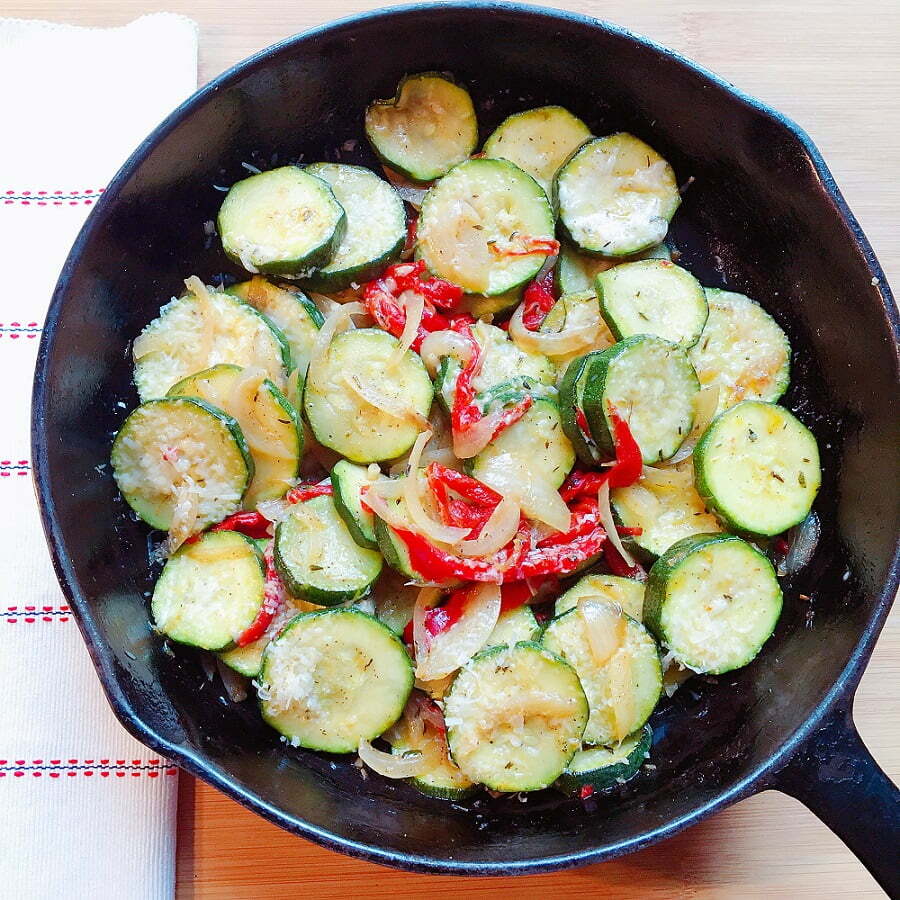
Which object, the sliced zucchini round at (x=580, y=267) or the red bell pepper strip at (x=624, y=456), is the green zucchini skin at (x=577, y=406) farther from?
the sliced zucchini round at (x=580, y=267)

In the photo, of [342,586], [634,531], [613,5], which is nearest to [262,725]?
[342,586]

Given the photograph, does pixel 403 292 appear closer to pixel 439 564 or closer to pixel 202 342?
pixel 202 342

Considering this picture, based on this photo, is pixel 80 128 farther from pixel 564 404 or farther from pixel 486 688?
pixel 486 688

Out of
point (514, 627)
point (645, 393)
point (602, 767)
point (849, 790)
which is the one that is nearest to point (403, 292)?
point (645, 393)

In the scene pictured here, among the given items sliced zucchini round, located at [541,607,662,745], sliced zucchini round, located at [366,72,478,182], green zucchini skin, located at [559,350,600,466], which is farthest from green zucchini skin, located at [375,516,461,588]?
sliced zucchini round, located at [366,72,478,182]

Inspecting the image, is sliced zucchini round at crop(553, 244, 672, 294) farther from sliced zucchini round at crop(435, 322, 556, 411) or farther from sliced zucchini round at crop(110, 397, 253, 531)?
sliced zucchini round at crop(110, 397, 253, 531)
